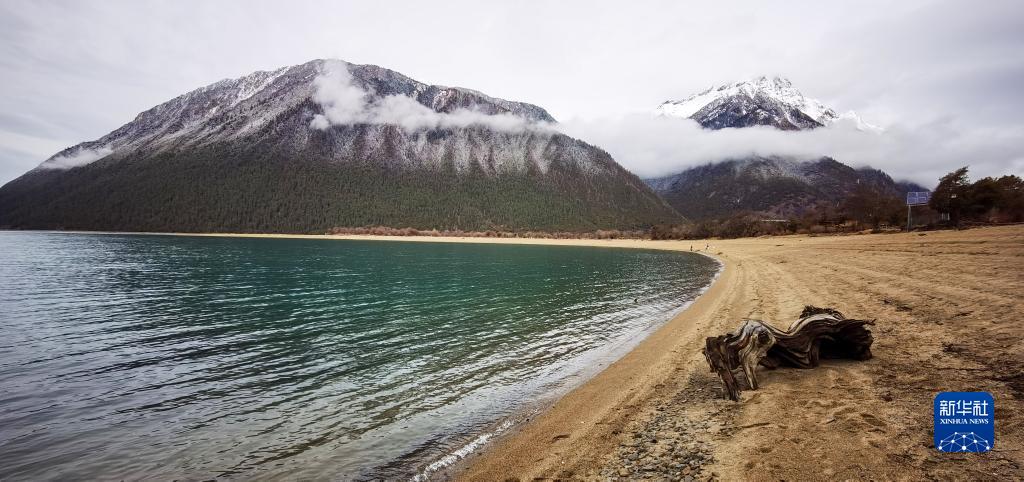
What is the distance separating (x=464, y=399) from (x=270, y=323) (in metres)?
15.7

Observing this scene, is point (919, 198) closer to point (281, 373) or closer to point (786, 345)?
point (786, 345)

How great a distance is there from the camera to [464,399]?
12656 millimetres

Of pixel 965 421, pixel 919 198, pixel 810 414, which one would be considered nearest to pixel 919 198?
pixel 919 198

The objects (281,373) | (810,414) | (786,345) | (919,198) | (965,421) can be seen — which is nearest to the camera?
(965,421)

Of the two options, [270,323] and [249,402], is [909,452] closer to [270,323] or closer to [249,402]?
[249,402]

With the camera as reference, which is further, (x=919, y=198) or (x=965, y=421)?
(x=919, y=198)

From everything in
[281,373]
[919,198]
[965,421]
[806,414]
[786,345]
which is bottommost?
[281,373]

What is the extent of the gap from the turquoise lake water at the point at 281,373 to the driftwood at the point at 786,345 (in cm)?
494

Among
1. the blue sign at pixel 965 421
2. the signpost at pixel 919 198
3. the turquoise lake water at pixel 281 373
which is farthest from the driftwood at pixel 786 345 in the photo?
the signpost at pixel 919 198

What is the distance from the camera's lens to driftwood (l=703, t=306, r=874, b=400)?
10.5 meters

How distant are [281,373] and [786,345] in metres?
15.6

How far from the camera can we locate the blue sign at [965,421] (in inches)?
235

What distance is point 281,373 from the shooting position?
48.9 ft

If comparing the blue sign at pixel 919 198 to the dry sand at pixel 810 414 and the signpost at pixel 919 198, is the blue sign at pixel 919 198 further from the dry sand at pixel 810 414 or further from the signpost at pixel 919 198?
the dry sand at pixel 810 414
